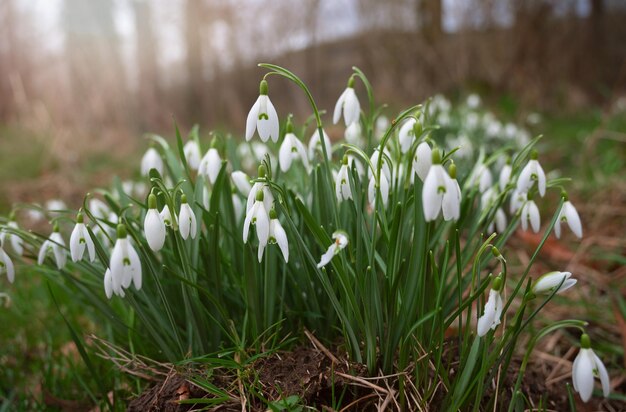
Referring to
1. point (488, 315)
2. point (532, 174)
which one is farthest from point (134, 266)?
point (532, 174)

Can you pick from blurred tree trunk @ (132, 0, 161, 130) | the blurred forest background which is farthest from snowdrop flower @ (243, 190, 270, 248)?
blurred tree trunk @ (132, 0, 161, 130)

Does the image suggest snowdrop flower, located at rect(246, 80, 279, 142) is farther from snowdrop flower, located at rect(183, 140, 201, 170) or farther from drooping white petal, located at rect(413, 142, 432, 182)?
snowdrop flower, located at rect(183, 140, 201, 170)

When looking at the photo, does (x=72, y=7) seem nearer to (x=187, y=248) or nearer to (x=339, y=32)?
(x=339, y=32)

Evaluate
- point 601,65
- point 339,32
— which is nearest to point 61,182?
point 339,32

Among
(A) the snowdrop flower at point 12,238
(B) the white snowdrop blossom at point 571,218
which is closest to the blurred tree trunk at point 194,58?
(A) the snowdrop flower at point 12,238

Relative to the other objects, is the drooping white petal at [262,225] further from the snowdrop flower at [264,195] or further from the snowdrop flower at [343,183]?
the snowdrop flower at [343,183]

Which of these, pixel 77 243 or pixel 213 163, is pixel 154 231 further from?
pixel 213 163
